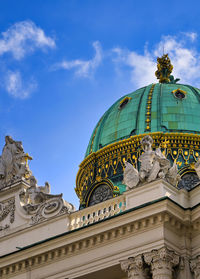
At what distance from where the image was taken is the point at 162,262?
56.9 ft

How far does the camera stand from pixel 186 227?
1825 cm

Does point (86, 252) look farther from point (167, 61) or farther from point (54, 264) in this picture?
point (167, 61)

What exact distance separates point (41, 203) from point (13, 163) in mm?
2817

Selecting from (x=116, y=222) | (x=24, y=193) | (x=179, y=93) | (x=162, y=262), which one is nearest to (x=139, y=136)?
(x=179, y=93)

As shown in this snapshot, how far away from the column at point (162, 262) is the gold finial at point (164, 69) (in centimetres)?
1615

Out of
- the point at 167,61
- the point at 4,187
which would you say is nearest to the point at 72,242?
the point at 4,187

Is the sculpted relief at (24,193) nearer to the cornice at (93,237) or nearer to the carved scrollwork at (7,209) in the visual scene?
the carved scrollwork at (7,209)

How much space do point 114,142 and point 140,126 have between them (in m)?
1.26

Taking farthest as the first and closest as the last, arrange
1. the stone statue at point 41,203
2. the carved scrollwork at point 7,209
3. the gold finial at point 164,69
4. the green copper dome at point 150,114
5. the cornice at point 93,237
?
the gold finial at point 164,69 < the green copper dome at point 150,114 < the carved scrollwork at point 7,209 < the stone statue at point 41,203 < the cornice at point 93,237

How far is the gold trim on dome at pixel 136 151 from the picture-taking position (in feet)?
89.5

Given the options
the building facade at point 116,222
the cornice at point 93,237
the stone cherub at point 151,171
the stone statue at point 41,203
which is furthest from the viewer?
the stone statue at point 41,203

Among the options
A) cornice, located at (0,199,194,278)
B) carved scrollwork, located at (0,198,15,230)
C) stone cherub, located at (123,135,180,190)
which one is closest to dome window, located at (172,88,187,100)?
carved scrollwork, located at (0,198,15,230)

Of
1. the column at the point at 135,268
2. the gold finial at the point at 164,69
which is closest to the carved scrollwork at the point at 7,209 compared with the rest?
the column at the point at 135,268

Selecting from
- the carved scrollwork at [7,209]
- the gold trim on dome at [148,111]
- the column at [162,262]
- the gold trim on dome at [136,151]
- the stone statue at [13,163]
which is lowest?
the column at [162,262]
